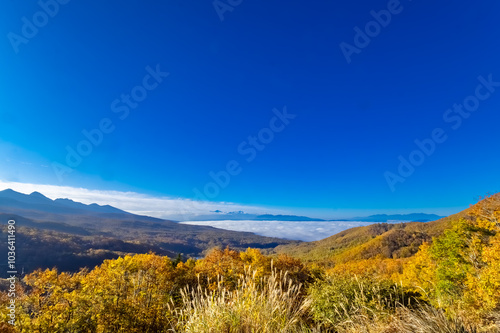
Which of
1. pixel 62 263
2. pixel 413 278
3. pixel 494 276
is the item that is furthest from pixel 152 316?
pixel 62 263

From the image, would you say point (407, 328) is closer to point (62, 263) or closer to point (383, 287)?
point (383, 287)

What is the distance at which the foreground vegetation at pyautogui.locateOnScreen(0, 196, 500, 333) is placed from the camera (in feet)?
15.8

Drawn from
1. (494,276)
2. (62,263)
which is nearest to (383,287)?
(494,276)

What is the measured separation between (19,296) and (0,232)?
613ft

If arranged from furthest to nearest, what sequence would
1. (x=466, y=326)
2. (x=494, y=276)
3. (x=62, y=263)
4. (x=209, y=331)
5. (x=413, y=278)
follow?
(x=62, y=263) → (x=413, y=278) → (x=494, y=276) → (x=209, y=331) → (x=466, y=326)

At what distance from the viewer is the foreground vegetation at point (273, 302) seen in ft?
15.8

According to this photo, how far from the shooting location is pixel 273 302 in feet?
16.2

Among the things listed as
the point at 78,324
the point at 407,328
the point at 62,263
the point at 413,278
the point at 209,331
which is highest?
the point at 407,328

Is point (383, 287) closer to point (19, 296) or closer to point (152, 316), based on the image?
point (152, 316)

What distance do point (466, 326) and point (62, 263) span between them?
157899 mm

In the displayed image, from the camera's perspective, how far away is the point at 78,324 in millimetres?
12422

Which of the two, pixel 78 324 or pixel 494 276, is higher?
pixel 494 276

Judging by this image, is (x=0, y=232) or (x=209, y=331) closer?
(x=209, y=331)

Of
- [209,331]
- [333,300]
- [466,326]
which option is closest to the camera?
[466,326]
